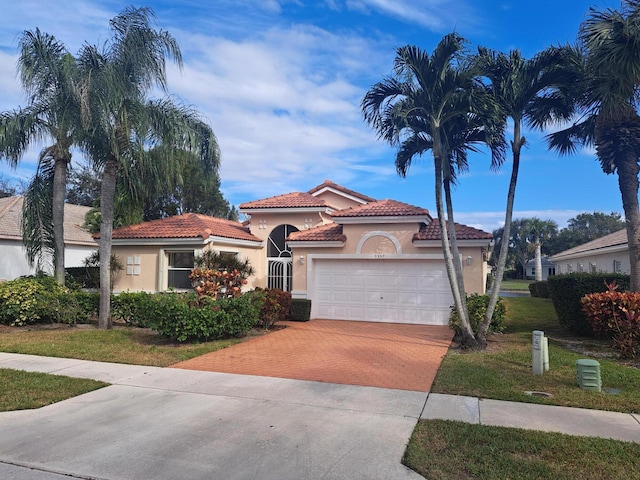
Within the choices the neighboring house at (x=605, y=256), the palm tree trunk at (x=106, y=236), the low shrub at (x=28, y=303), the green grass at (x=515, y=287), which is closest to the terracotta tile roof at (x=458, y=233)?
the neighboring house at (x=605, y=256)

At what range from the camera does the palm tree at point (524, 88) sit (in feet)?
32.0

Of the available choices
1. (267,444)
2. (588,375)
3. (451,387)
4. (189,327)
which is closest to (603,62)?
(588,375)

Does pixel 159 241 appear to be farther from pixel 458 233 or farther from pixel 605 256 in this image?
pixel 605 256

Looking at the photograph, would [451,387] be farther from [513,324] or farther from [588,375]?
[513,324]

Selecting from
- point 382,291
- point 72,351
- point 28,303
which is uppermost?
Answer: point 382,291

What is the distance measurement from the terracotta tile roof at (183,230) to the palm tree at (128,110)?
2.85m

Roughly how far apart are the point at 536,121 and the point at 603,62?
1.72 metres

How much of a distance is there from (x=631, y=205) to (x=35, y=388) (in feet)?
46.3

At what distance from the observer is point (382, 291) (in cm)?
1520

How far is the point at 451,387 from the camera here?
23.7ft

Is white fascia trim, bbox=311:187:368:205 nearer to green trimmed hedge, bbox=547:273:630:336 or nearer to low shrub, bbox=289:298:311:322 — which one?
low shrub, bbox=289:298:311:322

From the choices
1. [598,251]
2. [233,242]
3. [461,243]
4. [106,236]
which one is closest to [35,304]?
[106,236]

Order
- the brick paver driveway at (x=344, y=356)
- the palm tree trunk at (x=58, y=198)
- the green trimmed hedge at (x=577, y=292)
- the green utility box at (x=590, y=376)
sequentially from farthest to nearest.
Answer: the palm tree trunk at (x=58, y=198), the green trimmed hedge at (x=577, y=292), the brick paver driveway at (x=344, y=356), the green utility box at (x=590, y=376)

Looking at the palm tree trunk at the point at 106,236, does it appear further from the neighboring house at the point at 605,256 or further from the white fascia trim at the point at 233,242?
the neighboring house at the point at 605,256
